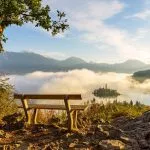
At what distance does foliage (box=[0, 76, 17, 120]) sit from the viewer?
1677 cm

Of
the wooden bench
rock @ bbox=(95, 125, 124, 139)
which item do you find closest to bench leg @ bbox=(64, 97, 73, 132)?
the wooden bench

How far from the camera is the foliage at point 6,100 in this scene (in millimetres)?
16766

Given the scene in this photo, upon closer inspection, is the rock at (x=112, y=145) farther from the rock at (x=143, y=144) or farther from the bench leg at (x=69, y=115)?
the bench leg at (x=69, y=115)

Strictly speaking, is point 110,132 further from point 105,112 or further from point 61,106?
point 105,112

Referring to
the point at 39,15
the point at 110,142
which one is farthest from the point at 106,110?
the point at 110,142

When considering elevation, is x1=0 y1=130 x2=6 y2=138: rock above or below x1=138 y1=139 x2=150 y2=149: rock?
above

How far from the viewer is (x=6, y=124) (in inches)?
647

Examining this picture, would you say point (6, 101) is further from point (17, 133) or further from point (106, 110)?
point (106, 110)

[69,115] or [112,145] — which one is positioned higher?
[69,115]

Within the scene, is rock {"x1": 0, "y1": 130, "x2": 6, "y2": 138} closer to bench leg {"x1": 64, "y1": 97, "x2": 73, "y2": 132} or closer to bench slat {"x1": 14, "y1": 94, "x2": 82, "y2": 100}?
bench slat {"x1": 14, "y1": 94, "x2": 82, "y2": 100}

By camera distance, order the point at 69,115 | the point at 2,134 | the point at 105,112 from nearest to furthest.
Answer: the point at 2,134 → the point at 69,115 → the point at 105,112

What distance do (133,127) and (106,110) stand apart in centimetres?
667

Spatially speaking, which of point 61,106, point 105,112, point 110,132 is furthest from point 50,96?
point 105,112

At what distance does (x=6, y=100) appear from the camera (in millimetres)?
16859
